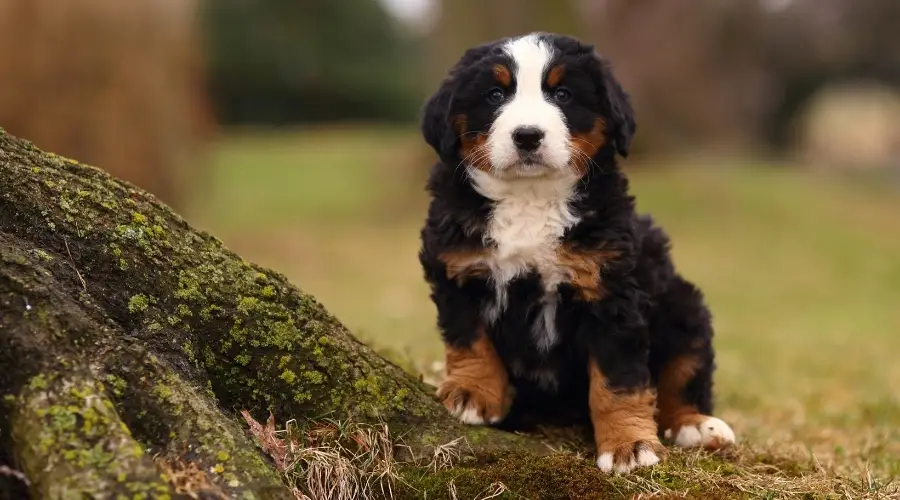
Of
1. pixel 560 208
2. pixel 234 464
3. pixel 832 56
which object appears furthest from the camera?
pixel 832 56

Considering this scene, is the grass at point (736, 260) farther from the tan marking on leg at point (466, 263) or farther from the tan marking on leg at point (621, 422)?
the tan marking on leg at point (466, 263)

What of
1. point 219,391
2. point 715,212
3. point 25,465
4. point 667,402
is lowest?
point 25,465

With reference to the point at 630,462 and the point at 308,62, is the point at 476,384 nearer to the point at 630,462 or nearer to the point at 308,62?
the point at 630,462

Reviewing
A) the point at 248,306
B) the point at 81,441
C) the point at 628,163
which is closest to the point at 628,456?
the point at 248,306

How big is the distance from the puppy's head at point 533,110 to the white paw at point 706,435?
1.10 meters

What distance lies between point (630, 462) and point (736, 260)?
14.2 m

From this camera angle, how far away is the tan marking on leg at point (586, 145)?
136 inches

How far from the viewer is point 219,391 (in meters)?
2.91

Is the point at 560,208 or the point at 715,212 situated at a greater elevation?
the point at 715,212

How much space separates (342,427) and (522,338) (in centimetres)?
82

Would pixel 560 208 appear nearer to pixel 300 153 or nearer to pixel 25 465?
pixel 25 465

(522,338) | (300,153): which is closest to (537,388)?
(522,338)

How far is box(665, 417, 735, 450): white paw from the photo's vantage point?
11.8ft

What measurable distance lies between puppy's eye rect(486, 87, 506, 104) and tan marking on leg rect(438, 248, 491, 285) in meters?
0.57
